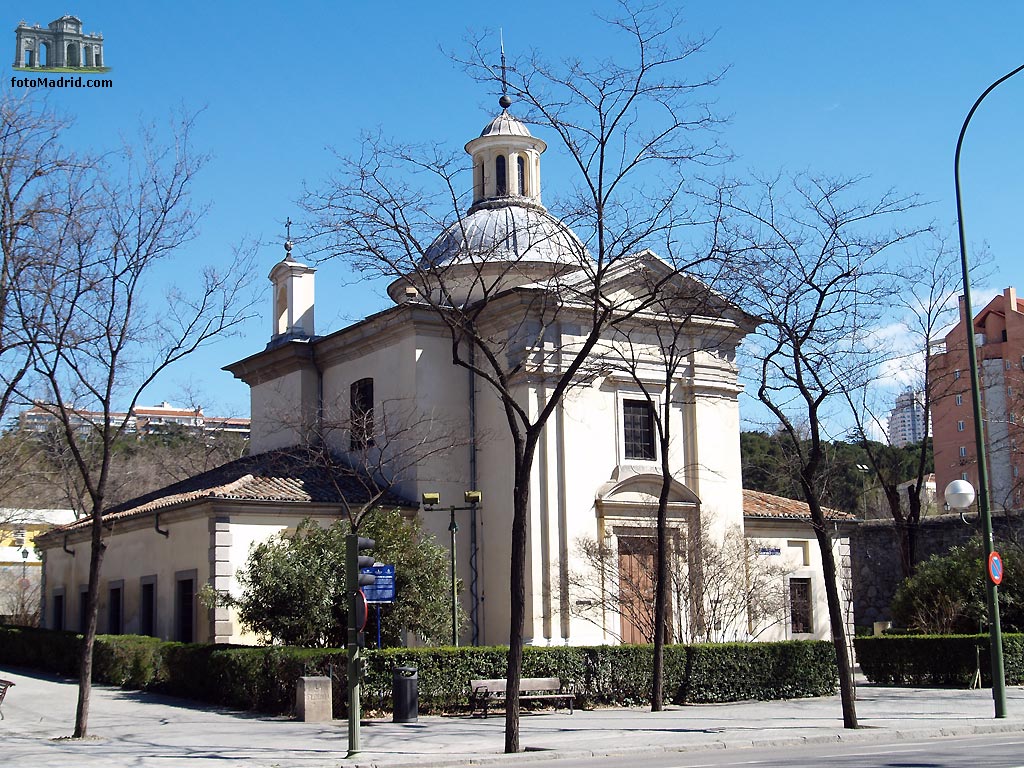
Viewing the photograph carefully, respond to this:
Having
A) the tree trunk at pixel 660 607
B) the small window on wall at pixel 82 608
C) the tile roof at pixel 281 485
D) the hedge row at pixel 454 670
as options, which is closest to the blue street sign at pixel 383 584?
the hedge row at pixel 454 670

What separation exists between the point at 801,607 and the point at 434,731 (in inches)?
740

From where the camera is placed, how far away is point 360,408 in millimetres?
31031

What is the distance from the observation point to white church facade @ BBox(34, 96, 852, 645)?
28156 mm

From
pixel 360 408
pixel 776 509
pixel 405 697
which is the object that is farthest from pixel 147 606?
pixel 776 509

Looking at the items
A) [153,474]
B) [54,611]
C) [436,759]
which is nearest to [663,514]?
[436,759]

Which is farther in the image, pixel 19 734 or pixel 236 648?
pixel 236 648

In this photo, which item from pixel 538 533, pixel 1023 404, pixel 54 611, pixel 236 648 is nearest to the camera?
pixel 236 648

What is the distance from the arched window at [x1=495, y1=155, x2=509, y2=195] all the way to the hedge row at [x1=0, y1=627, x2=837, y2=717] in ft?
55.9

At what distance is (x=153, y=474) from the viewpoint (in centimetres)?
6438

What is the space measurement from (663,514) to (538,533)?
7.17 metres

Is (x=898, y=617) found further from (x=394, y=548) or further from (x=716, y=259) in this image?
(x=716, y=259)

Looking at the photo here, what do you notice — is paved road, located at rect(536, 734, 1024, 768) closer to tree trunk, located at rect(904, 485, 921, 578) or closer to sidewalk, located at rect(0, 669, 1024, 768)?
sidewalk, located at rect(0, 669, 1024, 768)

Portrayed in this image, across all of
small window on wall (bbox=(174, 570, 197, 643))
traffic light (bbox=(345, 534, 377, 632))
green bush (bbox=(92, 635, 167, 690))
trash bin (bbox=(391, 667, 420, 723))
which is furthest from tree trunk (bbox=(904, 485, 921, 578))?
traffic light (bbox=(345, 534, 377, 632))

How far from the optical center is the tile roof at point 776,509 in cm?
3450
